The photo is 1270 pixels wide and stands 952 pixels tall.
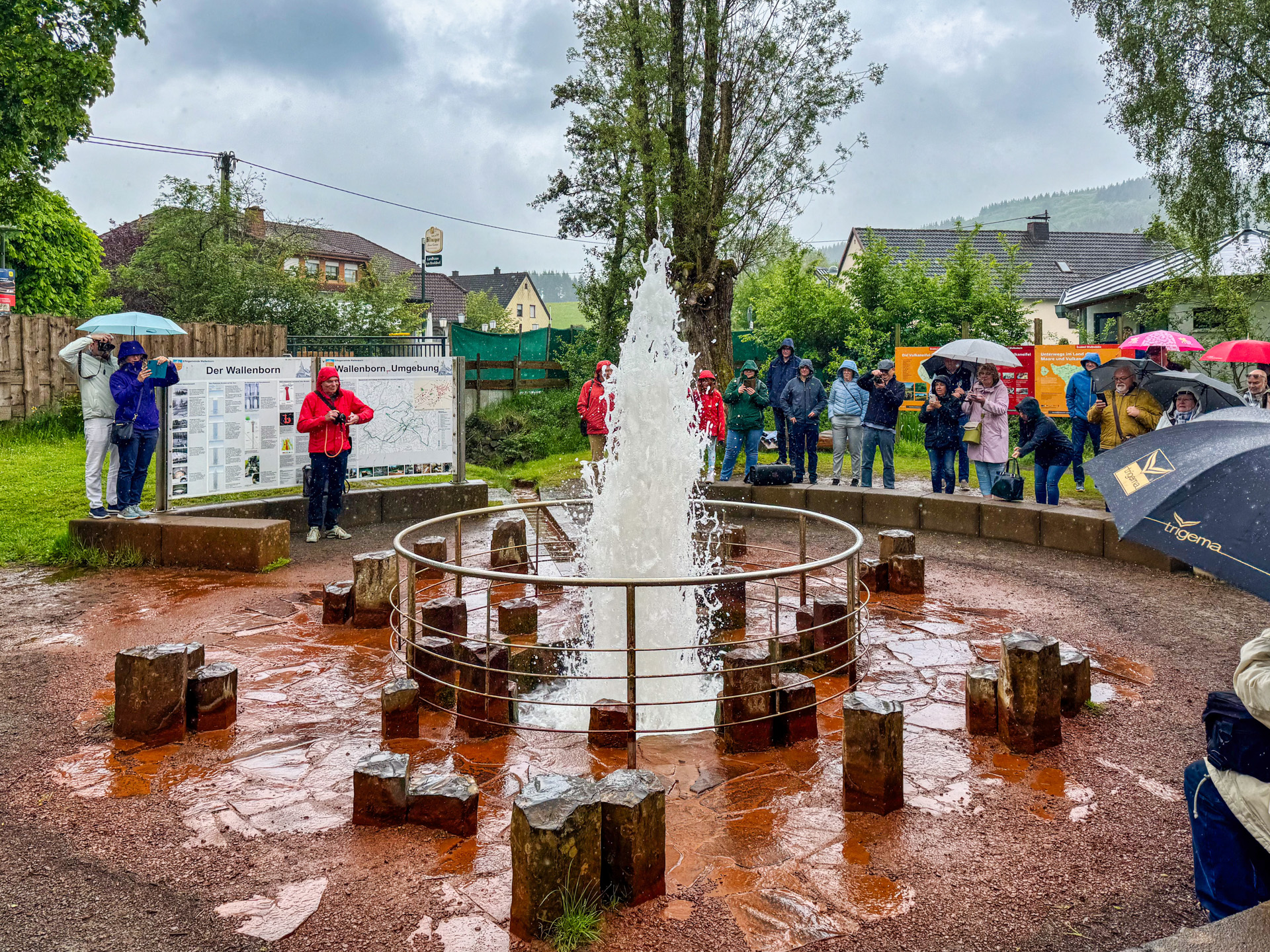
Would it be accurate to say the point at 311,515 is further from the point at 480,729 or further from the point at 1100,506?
the point at 1100,506

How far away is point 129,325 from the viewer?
31.6 feet

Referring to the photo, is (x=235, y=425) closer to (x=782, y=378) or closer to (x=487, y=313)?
(x=782, y=378)

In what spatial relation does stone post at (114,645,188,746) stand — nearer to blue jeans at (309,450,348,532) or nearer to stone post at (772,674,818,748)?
stone post at (772,674,818,748)

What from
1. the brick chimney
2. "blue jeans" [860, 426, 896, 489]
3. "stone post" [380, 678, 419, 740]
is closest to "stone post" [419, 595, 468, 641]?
"stone post" [380, 678, 419, 740]

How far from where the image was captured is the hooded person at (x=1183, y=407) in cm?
920

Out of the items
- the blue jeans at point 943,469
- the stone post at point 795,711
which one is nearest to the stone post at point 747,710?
the stone post at point 795,711

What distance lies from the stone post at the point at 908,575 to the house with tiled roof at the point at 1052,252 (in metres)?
34.2

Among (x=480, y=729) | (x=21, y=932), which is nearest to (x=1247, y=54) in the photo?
(x=480, y=729)

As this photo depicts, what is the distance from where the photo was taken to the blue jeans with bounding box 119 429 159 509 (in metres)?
9.47

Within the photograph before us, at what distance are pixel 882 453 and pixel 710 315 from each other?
6581 millimetres

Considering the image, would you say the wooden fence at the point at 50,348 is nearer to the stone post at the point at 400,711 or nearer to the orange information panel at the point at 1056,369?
the orange information panel at the point at 1056,369

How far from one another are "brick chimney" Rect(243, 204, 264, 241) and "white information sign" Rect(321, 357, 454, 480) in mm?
16111

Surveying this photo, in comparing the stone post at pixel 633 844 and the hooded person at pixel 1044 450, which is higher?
the hooded person at pixel 1044 450

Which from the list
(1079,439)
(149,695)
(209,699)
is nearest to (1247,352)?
(1079,439)
